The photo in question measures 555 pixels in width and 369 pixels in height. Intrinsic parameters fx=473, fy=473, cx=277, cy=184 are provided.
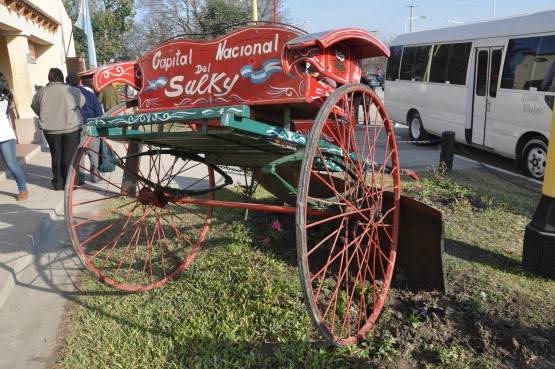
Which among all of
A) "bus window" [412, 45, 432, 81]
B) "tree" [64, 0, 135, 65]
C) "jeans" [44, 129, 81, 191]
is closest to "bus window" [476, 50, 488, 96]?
"bus window" [412, 45, 432, 81]

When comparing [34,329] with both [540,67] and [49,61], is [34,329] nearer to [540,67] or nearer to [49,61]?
[540,67]

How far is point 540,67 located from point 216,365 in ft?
24.6

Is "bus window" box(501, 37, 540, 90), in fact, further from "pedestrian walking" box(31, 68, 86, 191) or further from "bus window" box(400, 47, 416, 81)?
"pedestrian walking" box(31, 68, 86, 191)

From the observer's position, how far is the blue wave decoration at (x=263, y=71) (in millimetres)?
2994

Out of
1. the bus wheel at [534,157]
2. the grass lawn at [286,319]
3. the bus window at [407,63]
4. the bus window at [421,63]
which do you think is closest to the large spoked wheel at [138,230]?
the grass lawn at [286,319]

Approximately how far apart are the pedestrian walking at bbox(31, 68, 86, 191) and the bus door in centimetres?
723

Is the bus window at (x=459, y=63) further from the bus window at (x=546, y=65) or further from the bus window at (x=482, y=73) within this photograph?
the bus window at (x=546, y=65)

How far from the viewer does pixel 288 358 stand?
2.86m

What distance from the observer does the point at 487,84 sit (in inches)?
358

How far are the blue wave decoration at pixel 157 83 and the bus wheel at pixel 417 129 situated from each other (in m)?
9.50

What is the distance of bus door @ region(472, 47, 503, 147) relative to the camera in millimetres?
8953

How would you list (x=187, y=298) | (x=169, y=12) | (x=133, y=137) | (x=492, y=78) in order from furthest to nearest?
(x=169, y=12) < (x=492, y=78) < (x=187, y=298) < (x=133, y=137)

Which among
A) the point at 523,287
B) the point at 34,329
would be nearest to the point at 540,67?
→ the point at 523,287

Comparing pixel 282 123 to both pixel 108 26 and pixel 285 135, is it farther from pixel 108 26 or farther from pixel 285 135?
pixel 108 26
